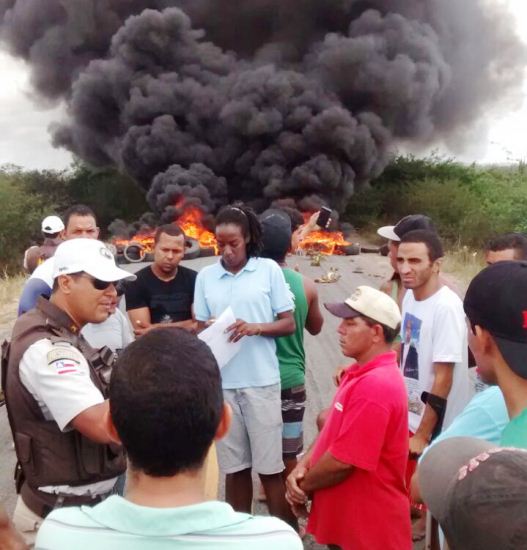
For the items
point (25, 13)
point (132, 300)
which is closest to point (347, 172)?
point (25, 13)

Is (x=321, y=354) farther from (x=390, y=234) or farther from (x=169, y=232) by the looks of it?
(x=169, y=232)

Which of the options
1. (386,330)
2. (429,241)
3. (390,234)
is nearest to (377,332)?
(386,330)

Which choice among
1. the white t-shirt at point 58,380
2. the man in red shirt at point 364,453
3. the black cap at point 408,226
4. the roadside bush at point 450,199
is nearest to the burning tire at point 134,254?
the roadside bush at point 450,199

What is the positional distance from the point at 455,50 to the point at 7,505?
103 feet

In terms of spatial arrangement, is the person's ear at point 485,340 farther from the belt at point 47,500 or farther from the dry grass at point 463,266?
the dry grass at point 463,266

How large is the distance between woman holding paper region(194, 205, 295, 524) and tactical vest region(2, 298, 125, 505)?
1236 mm

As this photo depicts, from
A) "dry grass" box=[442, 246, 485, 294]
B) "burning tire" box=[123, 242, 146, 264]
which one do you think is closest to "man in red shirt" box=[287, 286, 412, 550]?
"dry grass" box=[442, 246, 485, 294]

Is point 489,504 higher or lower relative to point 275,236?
lower

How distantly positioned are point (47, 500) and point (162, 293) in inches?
73.7

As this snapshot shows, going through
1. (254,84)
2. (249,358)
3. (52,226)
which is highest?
(254,84)

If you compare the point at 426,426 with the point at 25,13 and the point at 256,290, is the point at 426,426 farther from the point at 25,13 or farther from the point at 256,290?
the point at 25,13

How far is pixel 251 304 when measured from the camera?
347 cm

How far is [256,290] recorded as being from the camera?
3.48 m

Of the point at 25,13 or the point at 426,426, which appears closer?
the point at 426,426
